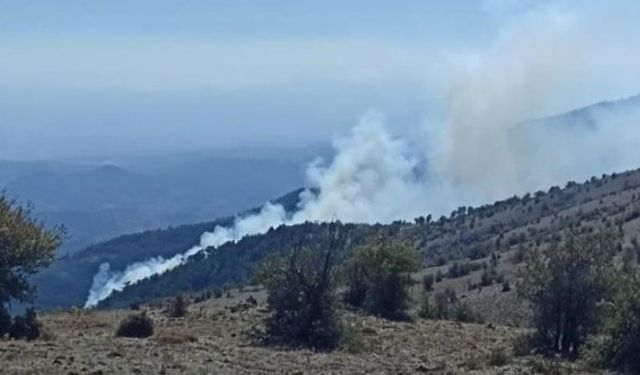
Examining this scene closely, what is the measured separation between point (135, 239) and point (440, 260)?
12431 cm

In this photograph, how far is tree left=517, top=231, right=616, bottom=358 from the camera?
31469mm

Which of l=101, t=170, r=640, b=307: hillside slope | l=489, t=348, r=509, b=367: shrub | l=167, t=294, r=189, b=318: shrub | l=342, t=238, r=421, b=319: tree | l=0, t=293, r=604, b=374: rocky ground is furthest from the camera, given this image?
l=101, t=170, r=640, b=307: hillside slope

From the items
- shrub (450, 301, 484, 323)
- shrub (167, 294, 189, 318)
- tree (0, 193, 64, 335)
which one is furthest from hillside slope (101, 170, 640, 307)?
tree (0, 193, 64, 335)

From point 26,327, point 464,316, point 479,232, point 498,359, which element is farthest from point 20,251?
point 479,232

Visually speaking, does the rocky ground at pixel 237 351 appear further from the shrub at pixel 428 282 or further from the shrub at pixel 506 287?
the shrub at pixel 428 282

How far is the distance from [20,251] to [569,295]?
1525 centimetres

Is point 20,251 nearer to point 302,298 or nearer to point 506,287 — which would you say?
point 302,298

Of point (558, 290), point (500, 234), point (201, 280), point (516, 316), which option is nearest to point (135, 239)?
point (201, 280)

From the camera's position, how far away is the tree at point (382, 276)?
1529 inches

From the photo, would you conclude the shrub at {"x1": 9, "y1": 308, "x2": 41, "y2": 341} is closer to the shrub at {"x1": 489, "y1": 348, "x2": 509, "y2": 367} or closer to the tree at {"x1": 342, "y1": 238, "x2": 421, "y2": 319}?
the tree at {"x1": 342, "y1": 238, "x2": 421, "y2": 319}

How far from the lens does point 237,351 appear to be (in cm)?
2764

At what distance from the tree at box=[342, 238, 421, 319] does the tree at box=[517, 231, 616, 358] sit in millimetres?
7283

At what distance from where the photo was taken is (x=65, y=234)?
32.8 metres

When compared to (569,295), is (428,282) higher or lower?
higher
